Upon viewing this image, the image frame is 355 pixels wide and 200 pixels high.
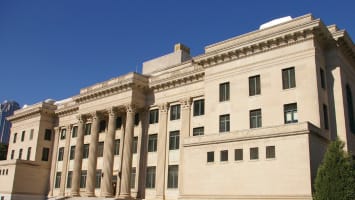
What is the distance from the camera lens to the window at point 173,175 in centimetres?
4047

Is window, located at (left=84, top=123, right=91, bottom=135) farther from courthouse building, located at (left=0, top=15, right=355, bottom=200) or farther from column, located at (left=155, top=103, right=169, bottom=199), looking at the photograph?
column, located at (left=155, top=103, right=169, bottom=199)

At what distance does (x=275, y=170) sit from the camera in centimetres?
2708

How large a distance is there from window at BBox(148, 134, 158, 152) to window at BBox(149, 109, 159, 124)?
69.8 inches

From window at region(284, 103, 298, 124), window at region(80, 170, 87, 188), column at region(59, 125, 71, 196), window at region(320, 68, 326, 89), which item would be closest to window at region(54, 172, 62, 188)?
column at region(59, 125, 71, 196)

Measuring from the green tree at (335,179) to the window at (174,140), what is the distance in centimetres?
1976

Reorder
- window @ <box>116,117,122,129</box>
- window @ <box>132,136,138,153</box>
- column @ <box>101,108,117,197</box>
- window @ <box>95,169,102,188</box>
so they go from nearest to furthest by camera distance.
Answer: column @ <box>101,108,117,197</box> < window @ <box>132,136,138,153</box> < window @ <box>116,117,122,129</box> < window @ <box>95,169,102,188</box>

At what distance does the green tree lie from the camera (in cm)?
2359

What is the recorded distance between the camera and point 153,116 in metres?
45.7

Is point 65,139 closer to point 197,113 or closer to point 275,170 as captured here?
point 197,113

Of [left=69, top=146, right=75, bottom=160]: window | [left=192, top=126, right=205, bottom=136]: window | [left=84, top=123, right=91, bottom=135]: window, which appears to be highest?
[left=84, top=123, right=91, bottom=135]: window

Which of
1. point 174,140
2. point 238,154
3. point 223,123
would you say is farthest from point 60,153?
point 238,154

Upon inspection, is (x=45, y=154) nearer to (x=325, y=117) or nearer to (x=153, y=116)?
(x=153, y=116)

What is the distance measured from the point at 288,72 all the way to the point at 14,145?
5243 cm

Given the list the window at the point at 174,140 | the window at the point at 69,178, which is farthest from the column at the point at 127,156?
the window at the point at 69,178
